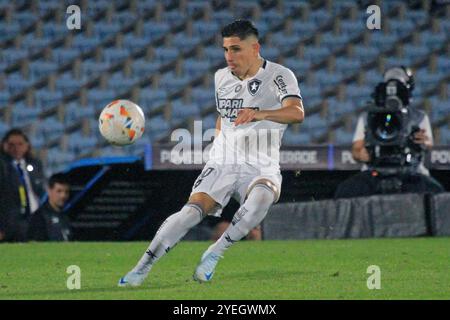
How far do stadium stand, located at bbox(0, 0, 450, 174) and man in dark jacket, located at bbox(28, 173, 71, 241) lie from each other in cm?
303

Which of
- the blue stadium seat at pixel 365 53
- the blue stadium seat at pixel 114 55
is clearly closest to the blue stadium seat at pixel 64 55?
the blue stadium seat at pixel 114 55

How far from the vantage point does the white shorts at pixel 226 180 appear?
→ 6934 millimetres

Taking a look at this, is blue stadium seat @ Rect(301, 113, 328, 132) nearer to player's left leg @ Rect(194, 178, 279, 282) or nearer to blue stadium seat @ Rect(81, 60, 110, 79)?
blue stadium seat @ Rect(81, 60, 110, 79)

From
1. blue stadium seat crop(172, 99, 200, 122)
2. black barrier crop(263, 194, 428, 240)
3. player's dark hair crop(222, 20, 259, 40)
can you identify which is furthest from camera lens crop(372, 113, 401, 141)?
blue stadium seat crop(172, 99, 200, 122)

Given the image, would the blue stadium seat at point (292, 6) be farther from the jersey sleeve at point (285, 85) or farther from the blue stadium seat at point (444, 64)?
the jersey sleeve at point (285, 85)

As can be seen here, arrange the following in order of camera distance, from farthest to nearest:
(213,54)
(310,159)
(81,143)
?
(213,54), (81,143), (310,159)

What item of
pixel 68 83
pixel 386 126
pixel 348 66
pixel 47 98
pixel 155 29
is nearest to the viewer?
pixel 386 126

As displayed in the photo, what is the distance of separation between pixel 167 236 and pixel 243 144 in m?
0.86

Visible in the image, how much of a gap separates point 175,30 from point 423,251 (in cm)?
837

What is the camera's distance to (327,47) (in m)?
17.2

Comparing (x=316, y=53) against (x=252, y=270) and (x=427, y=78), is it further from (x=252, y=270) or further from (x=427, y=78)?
(x=252, y=270)

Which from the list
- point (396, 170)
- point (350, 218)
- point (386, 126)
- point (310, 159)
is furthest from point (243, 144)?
point (310, 159)

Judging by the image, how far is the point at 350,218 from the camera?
1187cm
